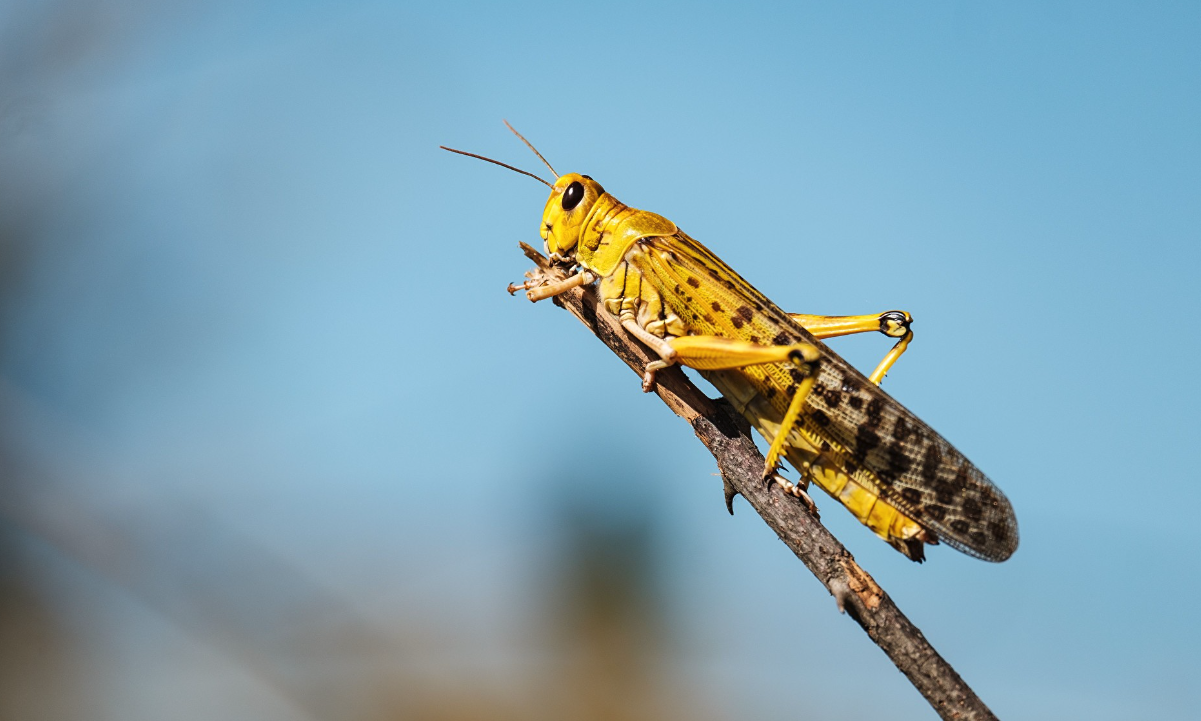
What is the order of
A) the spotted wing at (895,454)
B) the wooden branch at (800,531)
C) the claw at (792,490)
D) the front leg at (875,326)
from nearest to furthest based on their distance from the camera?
the wooden branch at (800,531), the claw at (792,490), the spotted wing at (895,454), the front leg at (875,326)

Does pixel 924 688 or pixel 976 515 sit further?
pixel 976 515

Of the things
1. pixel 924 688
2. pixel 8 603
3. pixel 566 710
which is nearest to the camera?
pixel 924 688

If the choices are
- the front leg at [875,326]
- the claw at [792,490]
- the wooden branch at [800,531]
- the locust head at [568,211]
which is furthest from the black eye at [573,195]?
the claw at [792,490]

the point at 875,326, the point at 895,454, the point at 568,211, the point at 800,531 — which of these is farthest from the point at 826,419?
the point at 568,211

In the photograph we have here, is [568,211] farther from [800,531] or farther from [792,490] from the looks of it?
[800,531]

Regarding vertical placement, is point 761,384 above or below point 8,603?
below

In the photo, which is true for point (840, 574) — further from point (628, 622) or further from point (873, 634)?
point (628, 622)

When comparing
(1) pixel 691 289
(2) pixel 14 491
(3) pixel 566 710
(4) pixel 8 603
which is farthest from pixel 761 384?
(4) pixel 8 603

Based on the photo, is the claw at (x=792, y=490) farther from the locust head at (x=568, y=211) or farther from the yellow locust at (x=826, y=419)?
the locust head at (x=568, y=211)
